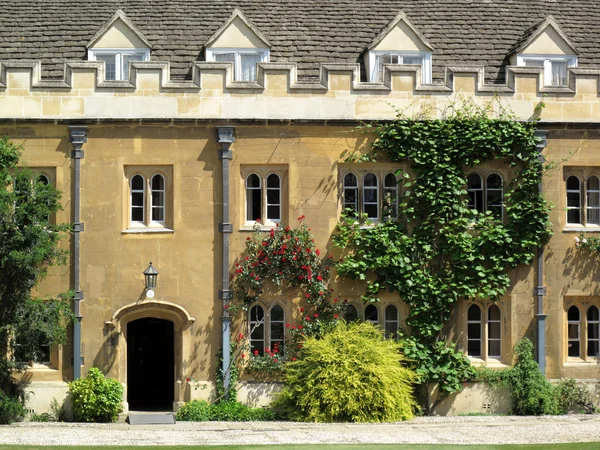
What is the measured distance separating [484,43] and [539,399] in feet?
28.2

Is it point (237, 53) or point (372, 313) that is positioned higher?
point (237, 53)

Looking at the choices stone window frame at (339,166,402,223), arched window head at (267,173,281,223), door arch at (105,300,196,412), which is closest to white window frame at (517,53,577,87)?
stone window frame at (339,166,402,223)

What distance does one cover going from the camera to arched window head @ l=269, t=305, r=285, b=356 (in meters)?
24.4

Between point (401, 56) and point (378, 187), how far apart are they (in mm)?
3292

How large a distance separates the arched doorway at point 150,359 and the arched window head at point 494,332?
7.28m

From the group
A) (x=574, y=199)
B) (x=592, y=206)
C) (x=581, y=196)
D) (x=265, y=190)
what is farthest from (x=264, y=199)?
(x=592, y=206)

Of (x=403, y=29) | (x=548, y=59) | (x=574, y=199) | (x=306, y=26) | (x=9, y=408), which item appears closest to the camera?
(x=9, y=408)

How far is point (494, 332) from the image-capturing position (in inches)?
982

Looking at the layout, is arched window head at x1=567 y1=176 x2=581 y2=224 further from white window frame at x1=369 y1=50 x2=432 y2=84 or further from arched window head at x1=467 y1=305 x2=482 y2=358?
white window frame at x1=369 y1=50 x2=432 y2=84

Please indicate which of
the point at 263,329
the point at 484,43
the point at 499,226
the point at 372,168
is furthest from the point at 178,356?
the point at 484,43

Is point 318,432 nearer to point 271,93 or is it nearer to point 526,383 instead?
point 526,383

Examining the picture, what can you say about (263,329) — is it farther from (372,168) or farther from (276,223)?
(372,168)

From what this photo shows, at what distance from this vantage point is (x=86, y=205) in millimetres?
24109

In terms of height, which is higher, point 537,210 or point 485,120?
point 485,120
